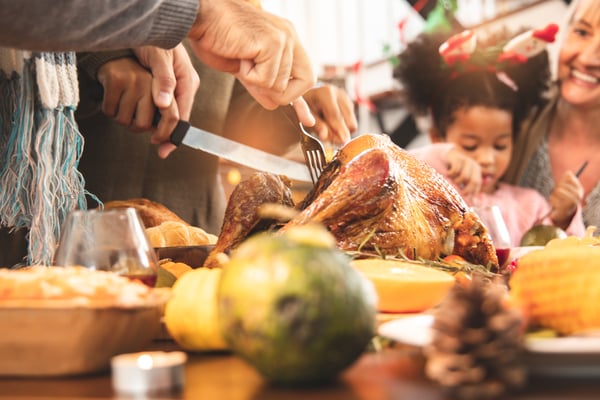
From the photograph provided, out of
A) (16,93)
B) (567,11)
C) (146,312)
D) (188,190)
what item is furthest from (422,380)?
(567,11)

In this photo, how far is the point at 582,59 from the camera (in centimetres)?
332

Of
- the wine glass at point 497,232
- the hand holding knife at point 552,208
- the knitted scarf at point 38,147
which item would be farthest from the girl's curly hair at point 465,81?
the knitted scarf at point 38,147

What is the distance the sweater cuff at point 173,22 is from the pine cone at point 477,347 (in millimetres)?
680

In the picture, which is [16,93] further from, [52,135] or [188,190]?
[188,190]

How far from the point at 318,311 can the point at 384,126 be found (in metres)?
4.12

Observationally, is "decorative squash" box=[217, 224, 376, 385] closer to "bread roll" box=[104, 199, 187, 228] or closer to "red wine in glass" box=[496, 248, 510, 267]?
"red wine in glass" box=[496, 248, 510, 267]

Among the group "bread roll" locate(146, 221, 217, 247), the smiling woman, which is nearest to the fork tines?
"bread roll" locate(146, 221, 217, 247)

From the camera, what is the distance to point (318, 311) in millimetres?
563

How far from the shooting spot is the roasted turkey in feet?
3.83

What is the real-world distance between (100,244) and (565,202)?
2.53 meters

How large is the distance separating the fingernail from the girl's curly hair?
5.92ft

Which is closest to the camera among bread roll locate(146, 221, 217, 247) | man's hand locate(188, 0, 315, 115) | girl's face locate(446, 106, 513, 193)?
man's hand locate(188, 0, 315, 115)

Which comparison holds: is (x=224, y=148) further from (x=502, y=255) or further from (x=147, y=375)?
(x=147, y=375)

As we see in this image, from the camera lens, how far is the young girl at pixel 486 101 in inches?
123
